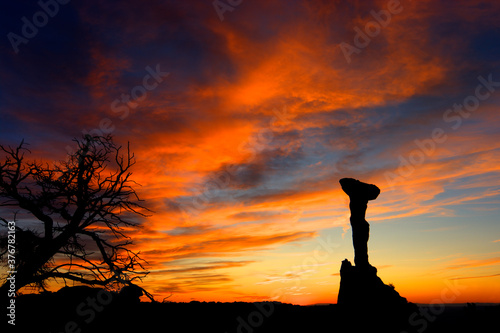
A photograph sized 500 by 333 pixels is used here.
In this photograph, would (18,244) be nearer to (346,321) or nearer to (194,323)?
(194,323)

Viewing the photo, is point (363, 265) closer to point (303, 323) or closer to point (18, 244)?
point (303, 323)

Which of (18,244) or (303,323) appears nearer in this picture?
(18,244)

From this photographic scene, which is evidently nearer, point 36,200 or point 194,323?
point 36,200

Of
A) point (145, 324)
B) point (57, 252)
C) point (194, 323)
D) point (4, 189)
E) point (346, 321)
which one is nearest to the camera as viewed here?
point (4, 189)

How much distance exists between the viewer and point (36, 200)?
517 inches

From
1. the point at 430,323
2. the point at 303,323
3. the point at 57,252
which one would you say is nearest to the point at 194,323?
the point at 303,323

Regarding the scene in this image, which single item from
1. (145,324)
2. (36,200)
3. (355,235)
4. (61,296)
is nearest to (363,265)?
(355,235)

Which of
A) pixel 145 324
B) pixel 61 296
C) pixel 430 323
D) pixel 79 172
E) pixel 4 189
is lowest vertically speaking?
pixel 430 323

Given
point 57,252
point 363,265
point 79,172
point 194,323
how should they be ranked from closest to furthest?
point 57,252 → point 79,172 → point 194,323 → point 363,265

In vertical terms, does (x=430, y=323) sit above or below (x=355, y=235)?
below

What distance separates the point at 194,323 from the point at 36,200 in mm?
10489

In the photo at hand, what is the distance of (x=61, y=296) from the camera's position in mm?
17938

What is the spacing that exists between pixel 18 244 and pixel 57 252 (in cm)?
137

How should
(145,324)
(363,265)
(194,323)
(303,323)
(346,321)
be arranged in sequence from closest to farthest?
(145,324)
(194,323)
(303,323)
(346,321)
(363,265)
